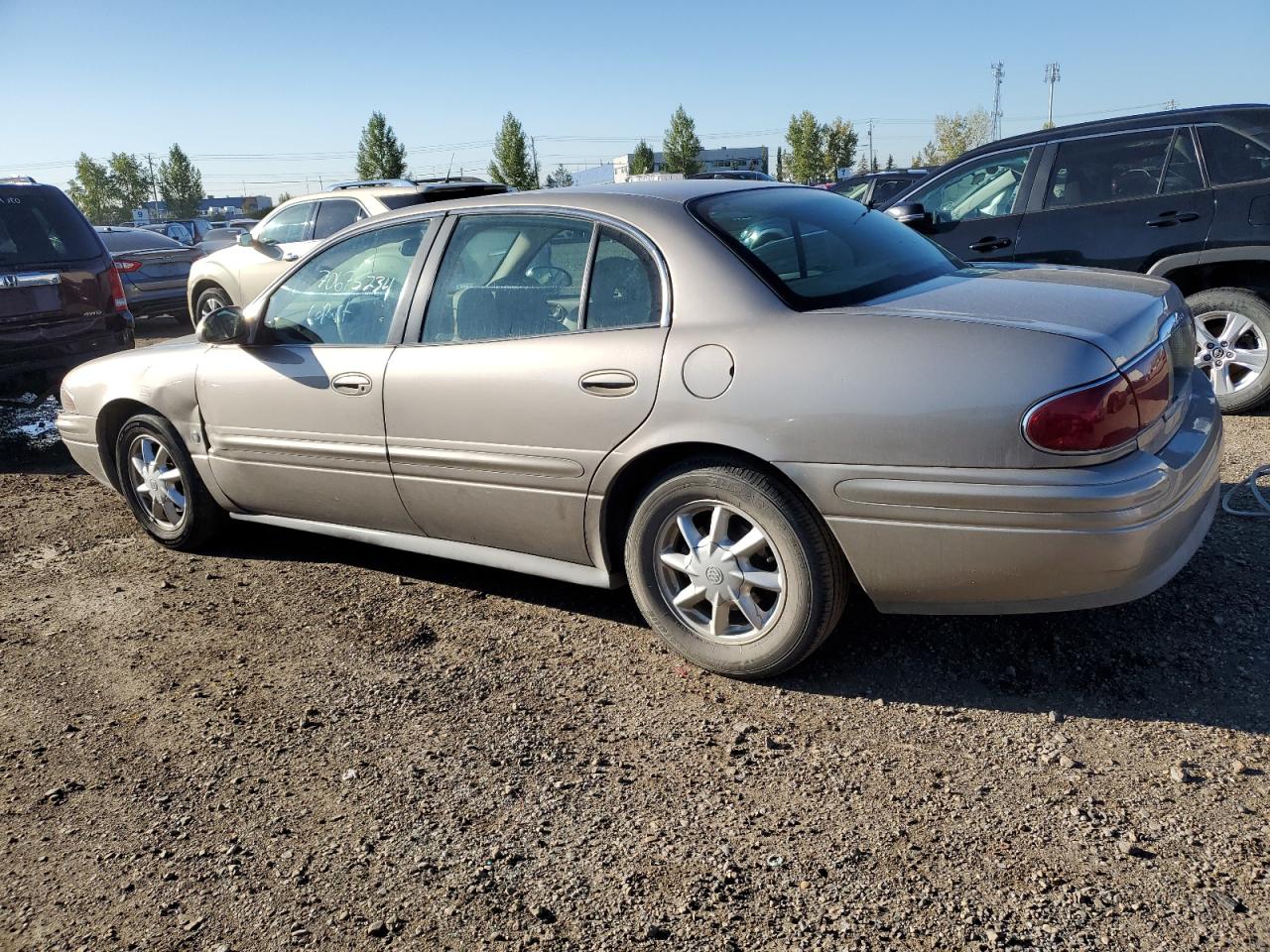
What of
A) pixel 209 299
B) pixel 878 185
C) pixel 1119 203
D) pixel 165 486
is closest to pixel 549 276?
pixel 165 486

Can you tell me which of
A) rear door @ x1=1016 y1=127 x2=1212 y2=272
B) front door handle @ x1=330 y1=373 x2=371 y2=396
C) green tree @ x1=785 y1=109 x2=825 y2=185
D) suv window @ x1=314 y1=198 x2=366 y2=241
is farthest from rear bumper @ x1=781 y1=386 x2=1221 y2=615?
green tree @ x1=785 y1=109 x2=825 y2=185

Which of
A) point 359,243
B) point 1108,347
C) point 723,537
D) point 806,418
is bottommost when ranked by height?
point 723,537

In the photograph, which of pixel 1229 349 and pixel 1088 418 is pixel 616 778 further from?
pixel 1229 349

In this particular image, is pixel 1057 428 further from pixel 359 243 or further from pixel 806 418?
pixel 359 243

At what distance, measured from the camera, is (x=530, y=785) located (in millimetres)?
2834

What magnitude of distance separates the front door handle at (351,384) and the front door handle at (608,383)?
1032 millimetres

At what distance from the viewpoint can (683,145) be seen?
72750mm

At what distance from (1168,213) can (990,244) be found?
107 cm

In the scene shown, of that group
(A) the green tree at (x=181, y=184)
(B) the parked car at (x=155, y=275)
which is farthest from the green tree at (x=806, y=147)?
(B) the parked car at (x=155, y=275)

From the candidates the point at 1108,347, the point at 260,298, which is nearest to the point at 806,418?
the point at 1108,347

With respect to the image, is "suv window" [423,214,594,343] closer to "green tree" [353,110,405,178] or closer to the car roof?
the car roof

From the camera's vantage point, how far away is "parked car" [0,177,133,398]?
285 inches

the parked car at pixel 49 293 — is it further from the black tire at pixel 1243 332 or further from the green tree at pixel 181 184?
the green tree at pixel 181 184

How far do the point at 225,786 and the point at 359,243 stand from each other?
2.31 m
